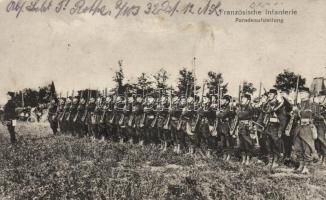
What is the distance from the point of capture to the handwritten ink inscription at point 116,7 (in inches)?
370

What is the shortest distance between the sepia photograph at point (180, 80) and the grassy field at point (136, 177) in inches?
1.2

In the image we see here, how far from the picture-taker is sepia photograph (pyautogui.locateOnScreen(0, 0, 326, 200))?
805cm

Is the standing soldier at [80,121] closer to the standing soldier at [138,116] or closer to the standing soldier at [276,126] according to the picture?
the standing soldier at [138,116]

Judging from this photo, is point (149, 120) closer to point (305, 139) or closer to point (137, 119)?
point (137, 119)

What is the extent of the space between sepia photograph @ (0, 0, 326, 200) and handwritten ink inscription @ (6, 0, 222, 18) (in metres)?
0.02

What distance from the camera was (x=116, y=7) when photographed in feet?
31.1

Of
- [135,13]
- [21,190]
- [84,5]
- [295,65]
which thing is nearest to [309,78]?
[295,65]

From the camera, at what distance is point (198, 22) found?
949 centimetres

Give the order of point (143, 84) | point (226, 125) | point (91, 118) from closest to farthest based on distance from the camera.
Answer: point (226, 125) → point (143, 84) → point (91, 118)

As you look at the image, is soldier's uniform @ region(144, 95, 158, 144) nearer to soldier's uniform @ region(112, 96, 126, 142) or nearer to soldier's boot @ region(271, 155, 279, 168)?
soldier's uniform @ region(112, 96, 126, 142)

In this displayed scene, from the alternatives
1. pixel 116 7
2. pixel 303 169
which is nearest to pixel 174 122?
pixel 116 7

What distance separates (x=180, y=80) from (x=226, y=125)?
212 cm

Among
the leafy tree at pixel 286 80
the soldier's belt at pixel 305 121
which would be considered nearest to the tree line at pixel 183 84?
the leafy tree at pixel 286 80

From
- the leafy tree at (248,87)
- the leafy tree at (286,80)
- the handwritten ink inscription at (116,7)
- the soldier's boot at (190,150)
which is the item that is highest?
the handwritten ink inscription at (116,7)
